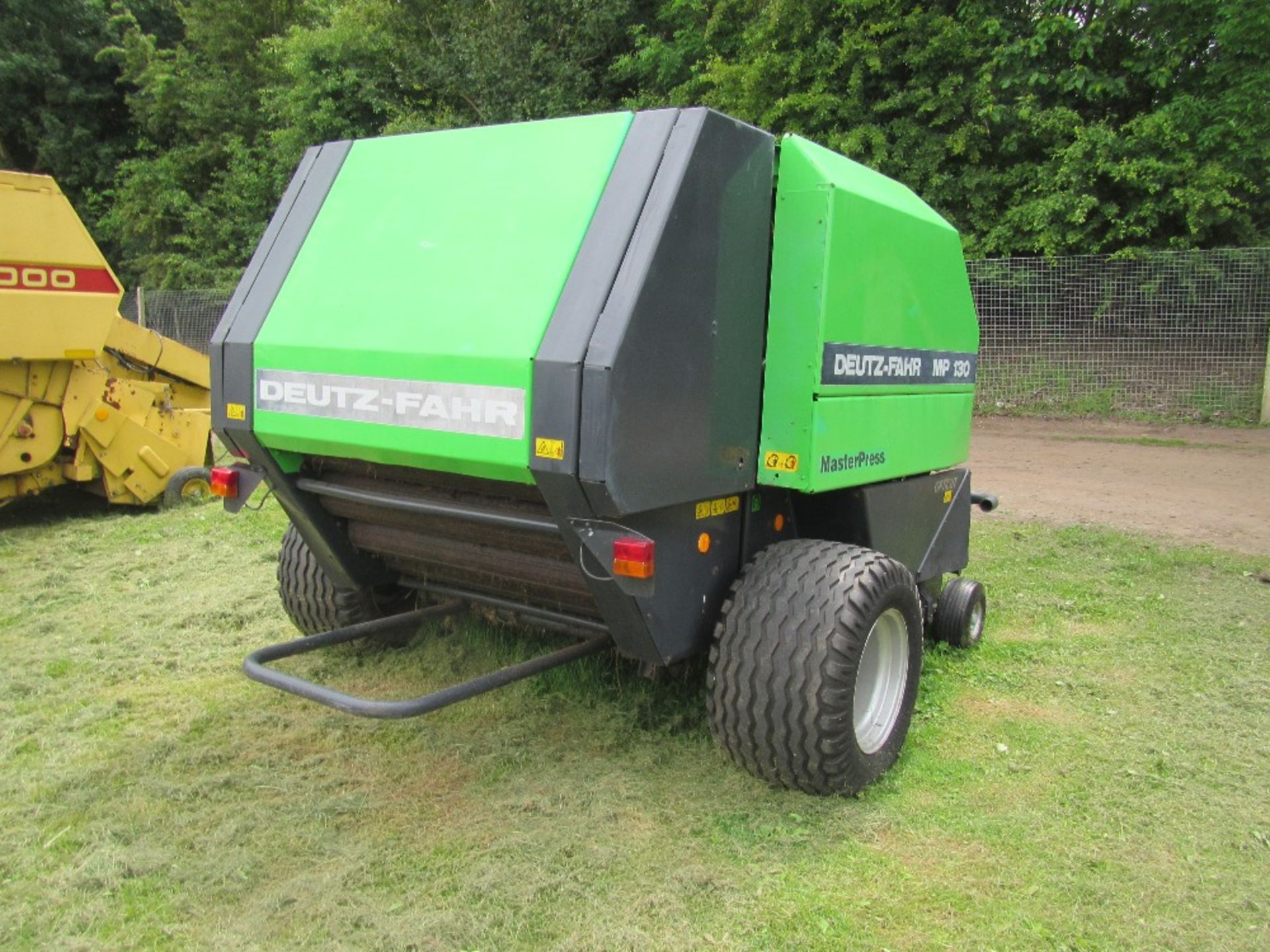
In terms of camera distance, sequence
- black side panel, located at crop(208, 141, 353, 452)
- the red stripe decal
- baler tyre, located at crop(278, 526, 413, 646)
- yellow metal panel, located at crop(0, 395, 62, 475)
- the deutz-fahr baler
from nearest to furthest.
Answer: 1. the deutz-fahr baler
2. black side panel, located at crop(208, 141, 353, 452)
3. baler tyre, located at crop(278, 526, 413, 646)
4. the red stripe decal
5. yellow metal panel, located at crop(0, 395, 62, 475)

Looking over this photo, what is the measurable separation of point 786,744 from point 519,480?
3.60 ft

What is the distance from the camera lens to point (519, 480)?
2689mm

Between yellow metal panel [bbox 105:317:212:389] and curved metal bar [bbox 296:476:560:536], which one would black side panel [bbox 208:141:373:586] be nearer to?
curved metal bar [bbox 296:476:560:536]

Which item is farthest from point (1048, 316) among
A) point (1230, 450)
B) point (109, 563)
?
point (109, 563)

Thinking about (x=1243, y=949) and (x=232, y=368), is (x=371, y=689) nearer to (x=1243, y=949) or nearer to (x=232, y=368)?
(x=232, y=368)

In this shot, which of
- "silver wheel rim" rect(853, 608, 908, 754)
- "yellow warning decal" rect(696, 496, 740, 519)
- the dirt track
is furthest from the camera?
the dirt track

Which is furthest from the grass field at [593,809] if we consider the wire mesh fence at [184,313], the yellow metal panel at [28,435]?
the wire mesh fence at [184,313]

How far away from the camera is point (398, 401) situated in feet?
9.33

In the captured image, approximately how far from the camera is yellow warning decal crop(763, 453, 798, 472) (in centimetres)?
313

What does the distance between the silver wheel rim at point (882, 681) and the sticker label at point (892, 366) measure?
0.77m

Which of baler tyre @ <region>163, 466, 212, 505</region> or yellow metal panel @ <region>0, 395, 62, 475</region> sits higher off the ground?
yellow metal panel @ <region>0, 395, 62, 475</region>

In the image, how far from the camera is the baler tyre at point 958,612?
14.6 ft

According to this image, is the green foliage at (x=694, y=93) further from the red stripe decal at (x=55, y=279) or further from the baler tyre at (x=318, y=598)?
the baler tyre at (x=318, y=598)

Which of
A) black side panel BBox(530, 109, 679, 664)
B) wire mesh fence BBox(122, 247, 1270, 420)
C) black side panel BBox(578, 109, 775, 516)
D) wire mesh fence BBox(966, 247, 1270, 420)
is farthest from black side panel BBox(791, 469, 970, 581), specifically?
wire mesh fence BBox(122, 247, 1270, 420)
